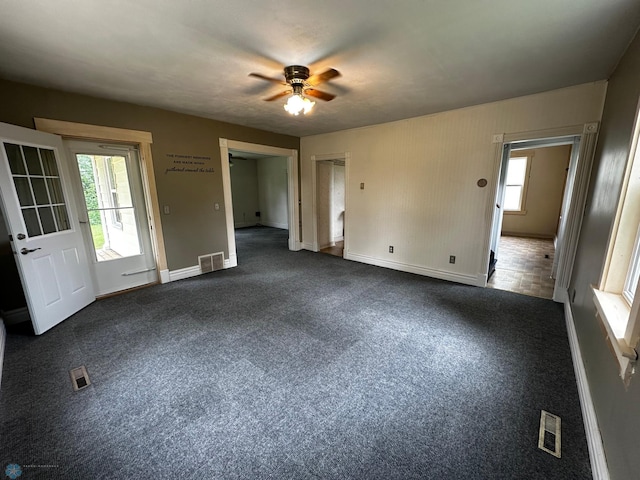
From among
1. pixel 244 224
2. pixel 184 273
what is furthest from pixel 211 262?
pixel 244 224

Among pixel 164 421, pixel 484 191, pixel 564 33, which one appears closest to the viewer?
pixel 164 421

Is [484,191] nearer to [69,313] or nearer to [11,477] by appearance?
[11,477]

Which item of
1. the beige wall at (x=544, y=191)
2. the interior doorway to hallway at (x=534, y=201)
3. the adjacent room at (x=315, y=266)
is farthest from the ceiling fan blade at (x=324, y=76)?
the beige wall at (x=544, y=191)

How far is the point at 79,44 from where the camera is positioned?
1.99 m

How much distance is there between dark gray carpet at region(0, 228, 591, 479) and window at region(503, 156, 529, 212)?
5287 mm

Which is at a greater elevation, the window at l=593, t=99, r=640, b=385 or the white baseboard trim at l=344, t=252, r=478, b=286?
the window at l=593, t=99, r=640, b=385

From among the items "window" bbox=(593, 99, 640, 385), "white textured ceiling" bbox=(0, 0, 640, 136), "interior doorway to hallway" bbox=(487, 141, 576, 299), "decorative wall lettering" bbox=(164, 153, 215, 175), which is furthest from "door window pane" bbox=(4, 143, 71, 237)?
"interior doorway to hallway" bbox=(487, 141, 576, 299)

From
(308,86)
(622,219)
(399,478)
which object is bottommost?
(399,478)

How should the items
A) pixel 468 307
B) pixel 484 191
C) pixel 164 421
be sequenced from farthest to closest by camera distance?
pixel 484 191 < pixel 468 307 < pixel 164 421

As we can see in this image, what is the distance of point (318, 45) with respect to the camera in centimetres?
202

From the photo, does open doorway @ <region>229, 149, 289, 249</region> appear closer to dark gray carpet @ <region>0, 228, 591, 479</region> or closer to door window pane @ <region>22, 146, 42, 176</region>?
door window pane @ <region>22, 146, 42, 176</region>

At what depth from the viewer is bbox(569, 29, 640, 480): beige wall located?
114cm

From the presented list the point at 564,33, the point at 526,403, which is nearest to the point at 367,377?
the point at 526,403

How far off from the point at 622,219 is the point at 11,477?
377 cm
